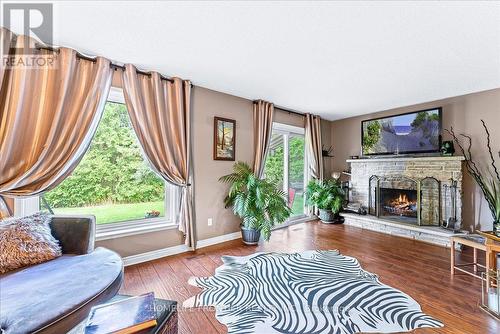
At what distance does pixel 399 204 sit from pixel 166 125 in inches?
170

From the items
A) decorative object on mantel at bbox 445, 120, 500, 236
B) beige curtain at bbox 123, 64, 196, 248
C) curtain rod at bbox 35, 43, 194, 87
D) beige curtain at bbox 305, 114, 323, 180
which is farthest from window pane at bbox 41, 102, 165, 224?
decorative object on mantel at bbox 445, 120, 500, 236

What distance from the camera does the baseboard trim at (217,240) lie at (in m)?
3.25

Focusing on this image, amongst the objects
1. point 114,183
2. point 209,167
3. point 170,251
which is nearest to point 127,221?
point 114,183

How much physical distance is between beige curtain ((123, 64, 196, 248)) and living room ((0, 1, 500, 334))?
Result: 2cm

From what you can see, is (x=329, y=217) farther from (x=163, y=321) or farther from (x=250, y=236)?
(x=163, y=321)

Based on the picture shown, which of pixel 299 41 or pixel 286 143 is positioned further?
pixel 286 143

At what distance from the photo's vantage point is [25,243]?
1.62 meters

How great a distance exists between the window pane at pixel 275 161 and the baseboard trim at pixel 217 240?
125 cm

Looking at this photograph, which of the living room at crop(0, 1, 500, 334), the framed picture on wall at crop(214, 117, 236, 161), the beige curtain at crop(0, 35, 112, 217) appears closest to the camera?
the living room at crop(0, 1, 500, 334)

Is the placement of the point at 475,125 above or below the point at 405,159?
above

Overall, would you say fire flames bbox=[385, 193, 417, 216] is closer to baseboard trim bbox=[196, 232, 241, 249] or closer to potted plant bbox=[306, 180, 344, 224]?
potted plant bbox=[306, 180, 344, 224]

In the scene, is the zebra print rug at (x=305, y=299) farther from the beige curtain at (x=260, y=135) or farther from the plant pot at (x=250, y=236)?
the beige curtain at (x=260, y=135)

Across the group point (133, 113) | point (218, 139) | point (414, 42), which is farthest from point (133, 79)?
point (414, 42)

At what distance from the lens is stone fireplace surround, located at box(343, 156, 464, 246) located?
3.46 metres
